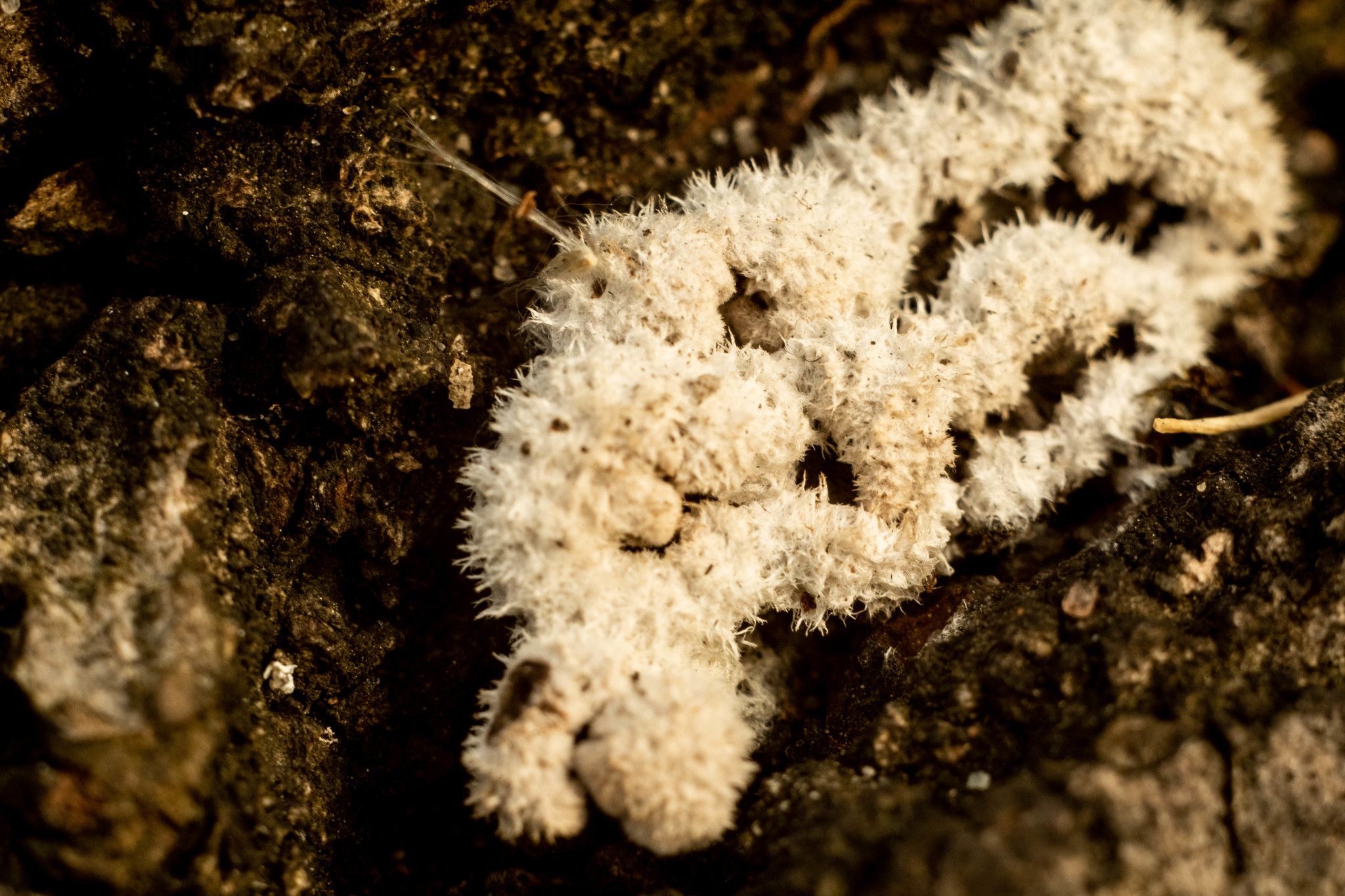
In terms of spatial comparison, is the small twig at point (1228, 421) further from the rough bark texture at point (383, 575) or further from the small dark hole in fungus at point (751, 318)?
the small dark hole in fungus at point (751, 318)

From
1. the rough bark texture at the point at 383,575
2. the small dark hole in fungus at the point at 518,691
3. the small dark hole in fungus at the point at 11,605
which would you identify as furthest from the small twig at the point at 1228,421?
the small dark hole in fungus at the point at 11,605

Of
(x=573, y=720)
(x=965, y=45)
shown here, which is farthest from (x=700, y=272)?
(x=965, y=45)

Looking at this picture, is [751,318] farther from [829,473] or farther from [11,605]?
[11,605]

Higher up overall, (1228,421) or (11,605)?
(11,605)

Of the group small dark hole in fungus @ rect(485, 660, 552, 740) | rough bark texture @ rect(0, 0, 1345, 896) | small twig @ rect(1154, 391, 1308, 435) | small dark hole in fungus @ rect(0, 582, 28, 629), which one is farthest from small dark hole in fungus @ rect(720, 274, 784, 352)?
small dark hole in fungus @ rect(0, 582, 28, 629)

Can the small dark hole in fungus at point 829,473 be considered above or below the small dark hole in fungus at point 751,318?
below

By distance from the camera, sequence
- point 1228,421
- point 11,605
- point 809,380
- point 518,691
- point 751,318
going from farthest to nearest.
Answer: point 1228,421
point 751,318
point 809,380
point 518,691
point 11,605

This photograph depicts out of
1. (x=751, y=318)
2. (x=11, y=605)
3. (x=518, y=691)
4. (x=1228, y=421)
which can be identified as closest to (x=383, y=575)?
(x=518, y=691)
